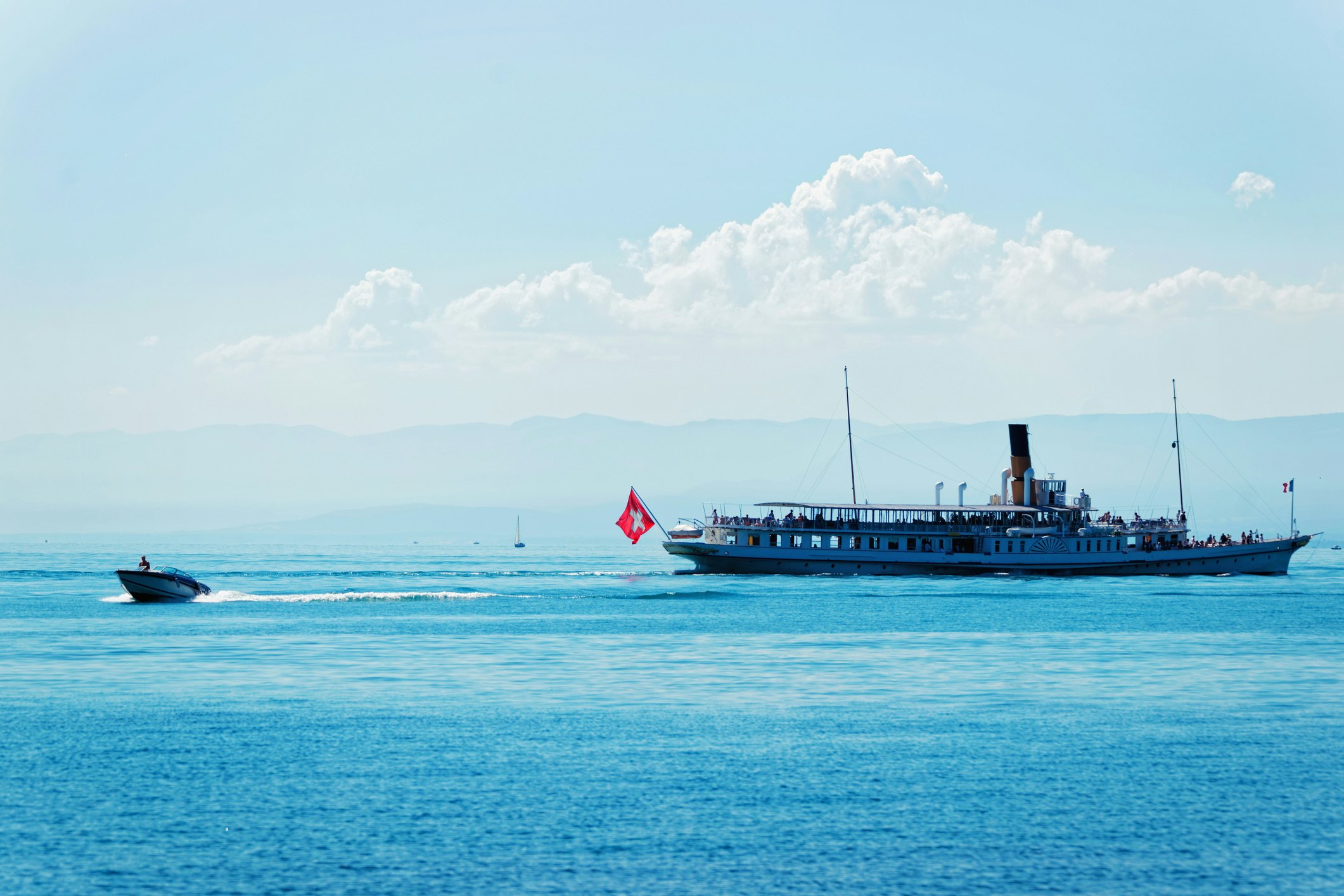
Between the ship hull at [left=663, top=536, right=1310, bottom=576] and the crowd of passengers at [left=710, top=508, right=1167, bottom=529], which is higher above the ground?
the crowd of passengers at [left=710, top=508, right=1167, bottom=529]

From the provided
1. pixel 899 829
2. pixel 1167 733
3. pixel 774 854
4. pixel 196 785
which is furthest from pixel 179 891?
pixel 1167 733

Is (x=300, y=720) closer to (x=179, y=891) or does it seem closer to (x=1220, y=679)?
(x=179, y=891)

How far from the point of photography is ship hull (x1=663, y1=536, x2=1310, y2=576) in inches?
5044

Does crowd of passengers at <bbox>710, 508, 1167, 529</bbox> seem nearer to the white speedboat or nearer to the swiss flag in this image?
the swiss flag

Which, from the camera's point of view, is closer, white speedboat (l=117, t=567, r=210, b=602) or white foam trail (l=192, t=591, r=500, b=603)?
white speedboat (l=117, t=567, r=210, b=602)

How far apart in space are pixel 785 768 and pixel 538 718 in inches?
471

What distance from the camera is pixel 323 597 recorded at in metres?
114

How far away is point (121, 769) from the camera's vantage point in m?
39.0

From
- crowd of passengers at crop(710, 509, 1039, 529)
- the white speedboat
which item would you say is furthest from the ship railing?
the white speedboat

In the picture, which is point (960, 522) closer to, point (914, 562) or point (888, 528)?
point (914, 562)

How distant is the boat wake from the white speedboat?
1.10m

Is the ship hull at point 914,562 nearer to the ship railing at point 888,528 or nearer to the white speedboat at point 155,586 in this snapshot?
the ship railing at point 888,528

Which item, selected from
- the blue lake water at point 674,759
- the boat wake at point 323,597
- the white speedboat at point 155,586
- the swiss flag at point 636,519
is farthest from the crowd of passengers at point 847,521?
the white speedboat at point 155,586

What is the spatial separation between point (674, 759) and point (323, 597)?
80.0 metres
